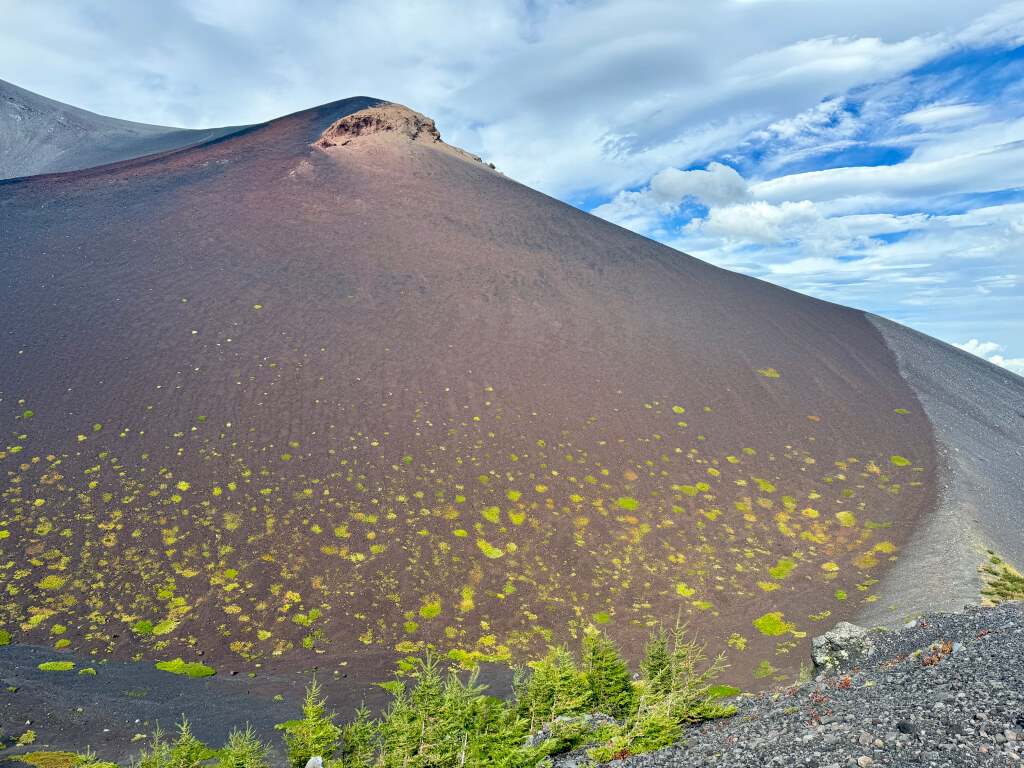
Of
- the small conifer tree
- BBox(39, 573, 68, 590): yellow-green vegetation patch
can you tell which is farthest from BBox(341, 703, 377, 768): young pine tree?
BBox(39, 573, 68, 590): yellow-green vegetation patch

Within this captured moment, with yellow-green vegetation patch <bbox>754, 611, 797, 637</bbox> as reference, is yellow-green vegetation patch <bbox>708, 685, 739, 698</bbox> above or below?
below

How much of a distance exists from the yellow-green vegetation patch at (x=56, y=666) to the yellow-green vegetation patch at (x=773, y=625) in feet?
49.8

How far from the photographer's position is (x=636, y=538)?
1695cm

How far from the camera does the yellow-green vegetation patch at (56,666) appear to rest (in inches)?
423

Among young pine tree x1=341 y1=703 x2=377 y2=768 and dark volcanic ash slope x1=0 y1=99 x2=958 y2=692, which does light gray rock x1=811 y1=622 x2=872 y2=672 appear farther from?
young pine tree x1=341 y1=703 x2=377 y2=768

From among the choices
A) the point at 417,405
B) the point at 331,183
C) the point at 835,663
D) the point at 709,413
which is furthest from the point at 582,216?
the point at 835,663

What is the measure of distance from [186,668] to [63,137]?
83203 mm

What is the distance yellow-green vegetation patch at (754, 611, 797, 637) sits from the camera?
13883mm

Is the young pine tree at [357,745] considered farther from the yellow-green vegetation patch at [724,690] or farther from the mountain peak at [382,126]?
the mountain peak at [382,126]

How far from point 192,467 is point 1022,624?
64.2ft

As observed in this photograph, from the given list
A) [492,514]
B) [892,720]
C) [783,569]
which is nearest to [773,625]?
[783,569]

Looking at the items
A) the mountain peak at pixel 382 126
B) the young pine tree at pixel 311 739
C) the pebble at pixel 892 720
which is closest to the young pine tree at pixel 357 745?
the young pine tree at pixel 311 739

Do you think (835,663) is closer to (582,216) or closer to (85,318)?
(85,318)

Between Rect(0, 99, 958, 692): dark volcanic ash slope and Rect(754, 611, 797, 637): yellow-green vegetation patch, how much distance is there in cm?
7
